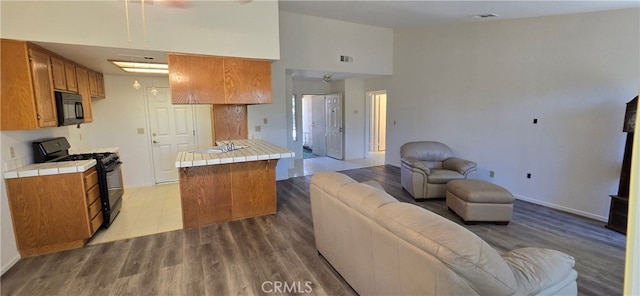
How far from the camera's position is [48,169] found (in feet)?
9.11

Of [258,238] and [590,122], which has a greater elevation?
[590,122]

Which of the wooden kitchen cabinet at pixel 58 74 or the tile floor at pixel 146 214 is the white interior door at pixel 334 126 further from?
the wooden kitchen cabinet at pixel 58 74

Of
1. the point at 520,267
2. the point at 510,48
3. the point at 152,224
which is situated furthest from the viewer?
the point at 510,48

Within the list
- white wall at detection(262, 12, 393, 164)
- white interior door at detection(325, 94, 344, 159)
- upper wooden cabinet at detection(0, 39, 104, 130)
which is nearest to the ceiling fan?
upper wooden cabinet at detection(0, 39, 104, 130)

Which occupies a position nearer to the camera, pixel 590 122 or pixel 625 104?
pixel 625 104

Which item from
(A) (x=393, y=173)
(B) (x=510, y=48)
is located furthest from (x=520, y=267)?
(A) (x=393, y=173)

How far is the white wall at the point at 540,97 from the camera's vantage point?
3479 millimetres

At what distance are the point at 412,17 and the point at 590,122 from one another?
2.96 metres

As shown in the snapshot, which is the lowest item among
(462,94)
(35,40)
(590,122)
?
(590,122)

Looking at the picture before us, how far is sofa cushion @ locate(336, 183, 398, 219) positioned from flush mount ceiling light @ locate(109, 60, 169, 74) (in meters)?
3.40

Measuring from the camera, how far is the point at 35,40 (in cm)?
270

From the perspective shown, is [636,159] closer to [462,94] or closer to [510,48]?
[510,48]

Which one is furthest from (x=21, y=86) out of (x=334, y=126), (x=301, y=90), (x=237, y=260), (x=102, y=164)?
(x=334, y=126)

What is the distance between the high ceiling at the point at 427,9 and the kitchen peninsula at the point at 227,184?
268cm
